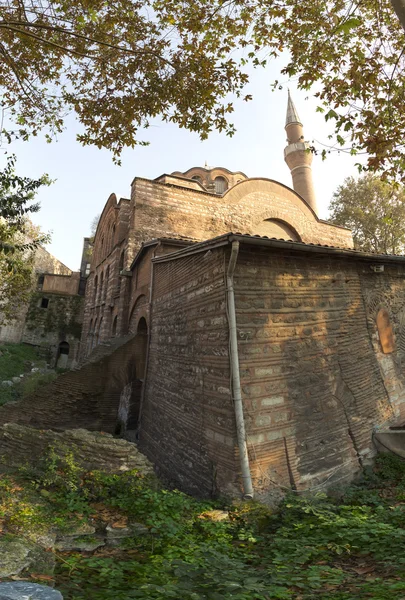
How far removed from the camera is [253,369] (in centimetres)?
490

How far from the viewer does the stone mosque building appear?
4.79 meters

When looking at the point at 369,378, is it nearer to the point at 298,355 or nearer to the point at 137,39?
the point at 298,355

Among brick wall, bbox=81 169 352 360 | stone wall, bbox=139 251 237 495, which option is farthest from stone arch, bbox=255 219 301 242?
stone wall, bbox=139 251 237 495

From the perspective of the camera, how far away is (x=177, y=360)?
21.3 ft

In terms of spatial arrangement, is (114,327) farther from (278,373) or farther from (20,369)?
(20,369)

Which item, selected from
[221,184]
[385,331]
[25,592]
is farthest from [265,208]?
[25,592]

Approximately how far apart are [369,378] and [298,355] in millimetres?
2081

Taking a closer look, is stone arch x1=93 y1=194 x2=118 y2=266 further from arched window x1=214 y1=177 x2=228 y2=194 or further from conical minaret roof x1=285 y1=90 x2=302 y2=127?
conical minaret roof x1=285 y1=90 x2=302 y2=127

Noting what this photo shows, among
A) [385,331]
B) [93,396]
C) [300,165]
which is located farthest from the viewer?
[300,165]

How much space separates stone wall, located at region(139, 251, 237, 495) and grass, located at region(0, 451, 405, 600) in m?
0.80

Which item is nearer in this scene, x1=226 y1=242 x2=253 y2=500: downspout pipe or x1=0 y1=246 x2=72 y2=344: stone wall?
x1=226 y1=242 x2=253 y2=500: downspout pipe

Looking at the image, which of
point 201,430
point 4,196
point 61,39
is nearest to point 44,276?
point 4,196

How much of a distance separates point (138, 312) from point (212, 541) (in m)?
7.76

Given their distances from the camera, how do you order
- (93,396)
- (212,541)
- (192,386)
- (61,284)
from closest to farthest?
(212,541) → (192,386) → (93,396) → (61,284)
